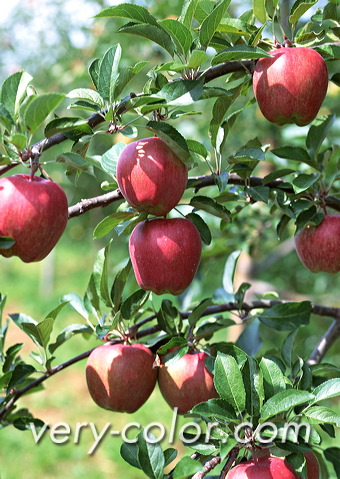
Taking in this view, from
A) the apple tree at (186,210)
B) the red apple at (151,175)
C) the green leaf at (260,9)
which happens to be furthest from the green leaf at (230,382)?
the green leaf at (260,9)

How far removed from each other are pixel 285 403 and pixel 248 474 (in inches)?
3.3

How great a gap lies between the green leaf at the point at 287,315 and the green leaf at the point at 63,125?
1.51 ft

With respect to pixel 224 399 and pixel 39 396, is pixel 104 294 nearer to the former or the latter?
pixel 224 399

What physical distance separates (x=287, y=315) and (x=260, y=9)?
46 centimetres

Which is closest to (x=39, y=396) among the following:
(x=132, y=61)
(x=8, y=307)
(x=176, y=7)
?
(x=8, y=307)

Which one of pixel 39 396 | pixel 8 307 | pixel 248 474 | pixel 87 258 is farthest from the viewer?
pixel 87 258

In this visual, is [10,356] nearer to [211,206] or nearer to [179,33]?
[211,206]

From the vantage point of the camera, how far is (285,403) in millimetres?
622

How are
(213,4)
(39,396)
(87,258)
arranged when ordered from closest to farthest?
1. (213,4)
2. (39,396)
3. (87,258)

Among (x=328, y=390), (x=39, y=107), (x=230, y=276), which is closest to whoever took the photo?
(x=39, y=107)

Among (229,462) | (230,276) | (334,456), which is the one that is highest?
(229,462)

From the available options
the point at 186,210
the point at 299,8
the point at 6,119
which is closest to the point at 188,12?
the point at 299,8

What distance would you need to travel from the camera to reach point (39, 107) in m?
0.57

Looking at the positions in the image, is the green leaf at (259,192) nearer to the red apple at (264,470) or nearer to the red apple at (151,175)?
the red apple at (151,175)
